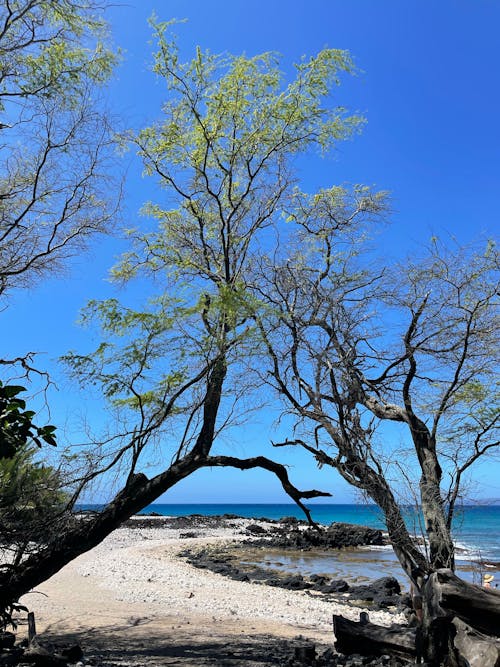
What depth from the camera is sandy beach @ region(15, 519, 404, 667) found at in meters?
7.89

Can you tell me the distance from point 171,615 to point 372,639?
21.0 ft

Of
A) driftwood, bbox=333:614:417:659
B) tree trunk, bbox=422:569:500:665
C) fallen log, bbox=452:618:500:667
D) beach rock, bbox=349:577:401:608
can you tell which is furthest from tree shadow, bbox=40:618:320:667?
beach rock, bbox=349:577:401:608

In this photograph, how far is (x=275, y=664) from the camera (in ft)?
22.8

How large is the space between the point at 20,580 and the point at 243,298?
16.7 feet

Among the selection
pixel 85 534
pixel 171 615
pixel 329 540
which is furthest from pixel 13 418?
pixel 329 540

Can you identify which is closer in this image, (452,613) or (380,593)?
(452,613)

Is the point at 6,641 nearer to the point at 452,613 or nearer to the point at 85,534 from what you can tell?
the point at 85,534

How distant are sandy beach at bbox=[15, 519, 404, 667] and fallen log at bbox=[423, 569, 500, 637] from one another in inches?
115

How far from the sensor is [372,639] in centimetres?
654

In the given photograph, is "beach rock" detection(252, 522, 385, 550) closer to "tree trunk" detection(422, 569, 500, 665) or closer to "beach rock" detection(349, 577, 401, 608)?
"beach rock" detection(349, 577, 401, 608)

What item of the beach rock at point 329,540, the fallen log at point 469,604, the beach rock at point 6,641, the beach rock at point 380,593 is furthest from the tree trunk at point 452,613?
the beach rock at point 329,540

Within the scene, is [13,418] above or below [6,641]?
above

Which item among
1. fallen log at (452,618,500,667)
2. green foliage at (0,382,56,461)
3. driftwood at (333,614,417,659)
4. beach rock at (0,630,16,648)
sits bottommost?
beach rock at (0,630,16,648)

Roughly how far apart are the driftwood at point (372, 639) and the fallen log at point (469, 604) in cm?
90
